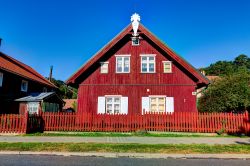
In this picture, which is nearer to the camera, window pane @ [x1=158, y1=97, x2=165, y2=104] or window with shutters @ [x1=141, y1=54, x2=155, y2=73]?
window pane @ [x1=158, y1=97, x2=165, y2=104]

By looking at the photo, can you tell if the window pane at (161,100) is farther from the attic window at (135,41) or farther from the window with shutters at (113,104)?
the attic window at (135,41)

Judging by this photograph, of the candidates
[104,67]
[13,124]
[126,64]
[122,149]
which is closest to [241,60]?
[126,64]

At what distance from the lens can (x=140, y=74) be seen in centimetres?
2209

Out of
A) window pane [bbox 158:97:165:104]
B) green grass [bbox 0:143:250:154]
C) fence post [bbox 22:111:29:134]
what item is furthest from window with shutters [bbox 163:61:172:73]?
fence post [bbox 22:111:29:134]

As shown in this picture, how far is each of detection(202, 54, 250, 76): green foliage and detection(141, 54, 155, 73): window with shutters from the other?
83.8 metres

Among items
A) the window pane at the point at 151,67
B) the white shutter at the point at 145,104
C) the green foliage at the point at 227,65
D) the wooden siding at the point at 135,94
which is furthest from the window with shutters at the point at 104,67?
the green foliage at the point at 227,65

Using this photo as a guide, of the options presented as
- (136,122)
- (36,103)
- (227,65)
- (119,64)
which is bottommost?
(136,122)

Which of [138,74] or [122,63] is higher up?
[122,63]

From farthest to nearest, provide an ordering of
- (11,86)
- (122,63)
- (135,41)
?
(11,86) → (135,41) → (122,63)

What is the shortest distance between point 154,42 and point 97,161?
587 inches

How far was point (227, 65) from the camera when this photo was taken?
349ft

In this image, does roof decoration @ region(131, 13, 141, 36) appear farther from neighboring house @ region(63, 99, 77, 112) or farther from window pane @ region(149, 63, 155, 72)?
neighboring house @ region(63, 99, 77, 112)

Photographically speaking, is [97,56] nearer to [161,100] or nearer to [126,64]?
[126,64]

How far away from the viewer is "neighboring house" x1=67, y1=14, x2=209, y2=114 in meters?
21.3
